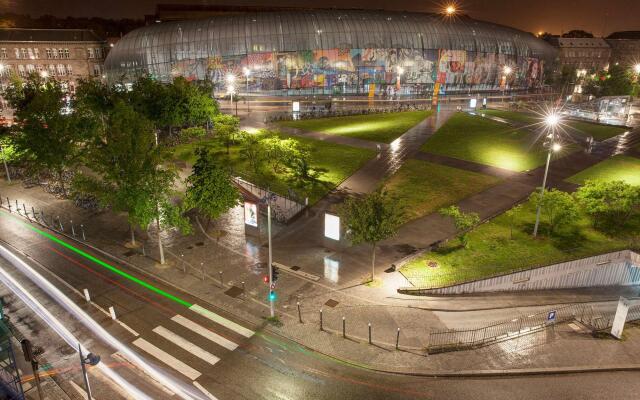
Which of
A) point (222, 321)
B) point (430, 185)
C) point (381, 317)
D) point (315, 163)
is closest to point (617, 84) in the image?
point (430, 185)

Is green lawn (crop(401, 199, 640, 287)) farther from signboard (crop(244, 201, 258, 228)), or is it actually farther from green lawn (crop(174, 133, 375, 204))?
green lawn (crop(174, 133, 375, 204))

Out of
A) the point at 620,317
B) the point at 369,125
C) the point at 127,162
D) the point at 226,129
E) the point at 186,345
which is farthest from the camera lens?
the point at 369,125

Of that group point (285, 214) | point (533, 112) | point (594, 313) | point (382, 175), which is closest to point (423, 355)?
point (594, 313)

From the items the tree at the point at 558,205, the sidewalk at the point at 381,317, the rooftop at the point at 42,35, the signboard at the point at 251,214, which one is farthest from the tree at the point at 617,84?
the rooftop at the point at 42,35

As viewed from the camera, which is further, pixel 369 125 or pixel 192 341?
pixel 369 125

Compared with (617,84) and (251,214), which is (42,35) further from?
(617,84)

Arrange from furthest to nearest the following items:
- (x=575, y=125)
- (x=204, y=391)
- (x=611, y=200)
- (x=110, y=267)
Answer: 1. (x=575, y=125)
2. (x=611, y=200)
3. (x=110, y=267)
4. (x=204, y=391)

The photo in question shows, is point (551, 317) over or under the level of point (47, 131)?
under

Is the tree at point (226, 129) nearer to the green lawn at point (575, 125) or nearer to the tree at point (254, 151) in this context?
the tree at point (254, 151)
